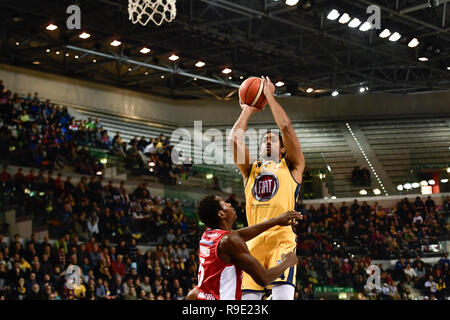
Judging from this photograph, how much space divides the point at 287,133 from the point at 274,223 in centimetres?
127

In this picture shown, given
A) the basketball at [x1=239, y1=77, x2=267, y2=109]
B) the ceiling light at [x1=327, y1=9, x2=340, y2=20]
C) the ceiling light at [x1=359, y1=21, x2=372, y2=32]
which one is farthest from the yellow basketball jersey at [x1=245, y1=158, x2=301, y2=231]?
the ceiling light at [x1=359, y1=21, x2=372, y2=32]

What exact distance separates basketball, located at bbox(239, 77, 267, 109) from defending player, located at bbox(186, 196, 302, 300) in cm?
152

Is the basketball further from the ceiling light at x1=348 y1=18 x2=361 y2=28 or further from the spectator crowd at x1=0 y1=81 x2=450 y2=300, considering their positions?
the ceiling light at x1=348 y1=18 x2=361 y2=28

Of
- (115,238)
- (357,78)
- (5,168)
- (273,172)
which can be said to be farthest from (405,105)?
(273,172)

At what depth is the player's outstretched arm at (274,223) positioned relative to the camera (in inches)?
212

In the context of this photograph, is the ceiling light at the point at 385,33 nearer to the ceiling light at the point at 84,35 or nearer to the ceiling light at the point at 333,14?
the ceiling light at the point at 333,14

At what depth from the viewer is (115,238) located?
1745 cm

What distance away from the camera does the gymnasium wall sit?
2806 cm

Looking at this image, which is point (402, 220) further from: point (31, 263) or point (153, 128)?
point (153, 128)

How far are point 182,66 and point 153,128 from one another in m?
4.17

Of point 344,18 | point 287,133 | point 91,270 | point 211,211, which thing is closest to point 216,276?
point 211,211

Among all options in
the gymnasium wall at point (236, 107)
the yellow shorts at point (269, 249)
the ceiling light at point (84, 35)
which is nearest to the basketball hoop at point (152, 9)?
the ceiling light at point (84, 35)

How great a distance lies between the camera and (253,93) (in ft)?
21.6

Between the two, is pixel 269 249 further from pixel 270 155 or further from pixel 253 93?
pixel 253 93
